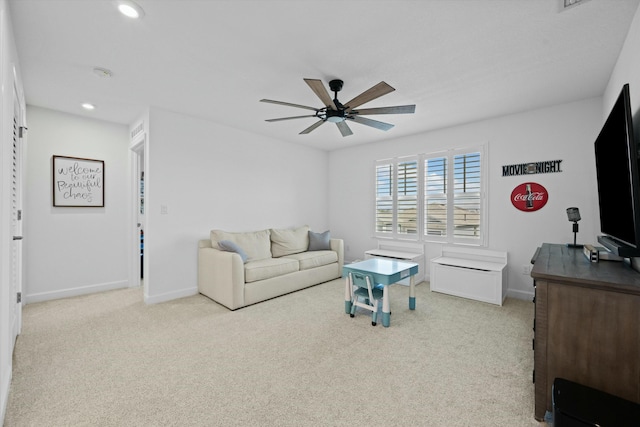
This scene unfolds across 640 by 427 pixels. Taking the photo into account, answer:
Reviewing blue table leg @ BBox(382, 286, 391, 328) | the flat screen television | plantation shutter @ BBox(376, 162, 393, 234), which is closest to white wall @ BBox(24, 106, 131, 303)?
blue table leg @ BBox(382, 286, 391, 328)

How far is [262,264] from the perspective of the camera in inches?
150

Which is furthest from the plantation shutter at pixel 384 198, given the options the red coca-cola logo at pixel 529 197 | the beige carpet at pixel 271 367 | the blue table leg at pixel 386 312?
the blue table leg at pixel 386 312

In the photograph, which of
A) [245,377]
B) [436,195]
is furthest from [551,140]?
[245,377]

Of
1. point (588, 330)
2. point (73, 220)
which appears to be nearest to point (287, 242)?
point (73, 220)

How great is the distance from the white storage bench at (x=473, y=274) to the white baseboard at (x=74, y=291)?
15.1 ft

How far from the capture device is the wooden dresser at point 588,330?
1.39 metres

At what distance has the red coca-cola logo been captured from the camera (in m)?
3.67

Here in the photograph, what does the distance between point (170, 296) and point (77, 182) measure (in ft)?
6.65

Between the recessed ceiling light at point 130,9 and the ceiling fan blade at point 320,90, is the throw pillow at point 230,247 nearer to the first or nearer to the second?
the ceiling fan blade at point 320,90

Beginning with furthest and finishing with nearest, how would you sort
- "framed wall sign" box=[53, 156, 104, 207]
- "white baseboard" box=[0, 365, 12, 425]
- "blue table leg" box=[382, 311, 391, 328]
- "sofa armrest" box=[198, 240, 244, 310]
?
"framed wall sign" box=[53, 156, 104, 207] → "sofa armrest" box=[198, 240, 244, 310] → "blue table leg" box=[382, 311, 391, 328] → "white baseboard" box=[0, 365, 12, 425]

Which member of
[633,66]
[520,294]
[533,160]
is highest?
[633,66]

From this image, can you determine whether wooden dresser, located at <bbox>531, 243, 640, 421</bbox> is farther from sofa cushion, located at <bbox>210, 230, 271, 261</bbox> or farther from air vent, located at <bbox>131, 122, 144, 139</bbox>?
air vent, located at <bbox>131, 122, 144, 139</bbox>

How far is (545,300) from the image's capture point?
5.19 feet

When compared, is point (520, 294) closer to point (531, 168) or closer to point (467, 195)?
point (467, 195)
